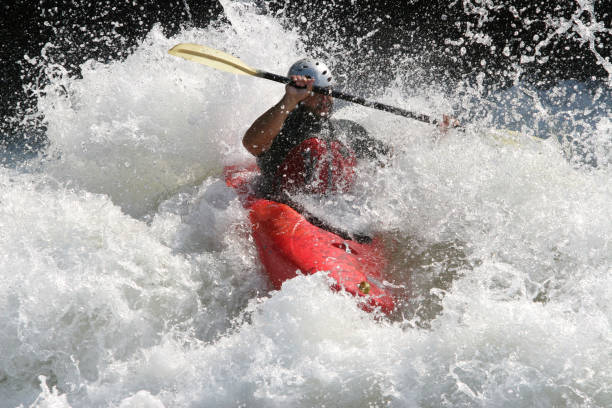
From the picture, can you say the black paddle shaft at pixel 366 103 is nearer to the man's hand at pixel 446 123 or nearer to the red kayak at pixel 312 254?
the man's hand at pixel 446 123

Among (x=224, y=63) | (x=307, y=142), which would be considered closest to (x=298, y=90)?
(x=307, y=142)

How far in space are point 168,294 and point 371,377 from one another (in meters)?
1.25

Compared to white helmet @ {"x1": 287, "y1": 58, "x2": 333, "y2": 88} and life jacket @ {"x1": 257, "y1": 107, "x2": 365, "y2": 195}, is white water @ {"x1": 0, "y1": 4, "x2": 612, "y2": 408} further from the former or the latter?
white helmet @ {"x1": 287, "y1": 58, "x2": 333, "y2": 88}

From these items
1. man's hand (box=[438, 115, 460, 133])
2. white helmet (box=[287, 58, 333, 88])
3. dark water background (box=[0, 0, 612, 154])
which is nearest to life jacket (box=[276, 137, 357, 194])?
white helmet (box=[287, 58, 333, 88])

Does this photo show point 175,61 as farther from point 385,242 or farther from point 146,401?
point 146,401

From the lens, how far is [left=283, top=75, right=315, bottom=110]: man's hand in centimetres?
297

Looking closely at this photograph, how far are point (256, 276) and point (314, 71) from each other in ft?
4.09

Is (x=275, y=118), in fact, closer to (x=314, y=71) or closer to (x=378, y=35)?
(x=314, y=71)

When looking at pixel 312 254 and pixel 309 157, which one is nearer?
pixel 312 254

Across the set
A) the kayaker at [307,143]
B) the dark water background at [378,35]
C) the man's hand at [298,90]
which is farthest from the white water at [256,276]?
the dark water background at [378,35]

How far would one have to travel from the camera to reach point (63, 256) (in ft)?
8.95

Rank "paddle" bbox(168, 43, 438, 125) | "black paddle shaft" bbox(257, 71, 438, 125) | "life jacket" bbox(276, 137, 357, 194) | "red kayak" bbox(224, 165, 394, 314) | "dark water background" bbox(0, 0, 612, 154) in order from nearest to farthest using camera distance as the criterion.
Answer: "red kayak" bbox(224, 165, 394, 314), "life jacket" bbox(276, 137, 357, 194), "black paddle shaft" bbox(257, 71, 438, 125), "paddle" bbox(168, 43, 438, 125), "dark water background" bbox(0, 0, 612, 154)

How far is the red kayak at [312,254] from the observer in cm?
244

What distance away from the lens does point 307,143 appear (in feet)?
9.61
